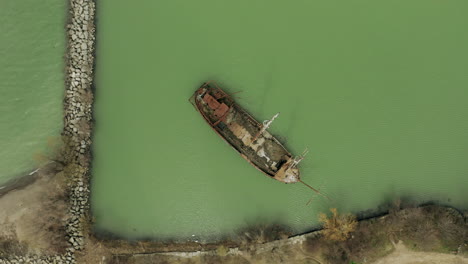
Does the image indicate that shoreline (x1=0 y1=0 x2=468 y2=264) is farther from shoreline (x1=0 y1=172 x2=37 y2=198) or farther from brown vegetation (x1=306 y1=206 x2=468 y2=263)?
brown vegetation (x1=306 y1=206 x2=468 y2=263)

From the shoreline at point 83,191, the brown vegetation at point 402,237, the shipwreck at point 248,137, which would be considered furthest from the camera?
the shoreline at point 83,191

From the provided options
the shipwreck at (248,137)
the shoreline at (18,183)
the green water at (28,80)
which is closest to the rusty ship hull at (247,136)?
the shipwreck at (248,137)

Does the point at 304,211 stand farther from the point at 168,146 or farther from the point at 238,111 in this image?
the point at 168,146

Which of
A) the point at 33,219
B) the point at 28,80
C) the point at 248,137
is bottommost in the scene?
the point at 33,219

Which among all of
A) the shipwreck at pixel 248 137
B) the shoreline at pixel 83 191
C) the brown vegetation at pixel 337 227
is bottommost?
the shoreline at pixel 83 191

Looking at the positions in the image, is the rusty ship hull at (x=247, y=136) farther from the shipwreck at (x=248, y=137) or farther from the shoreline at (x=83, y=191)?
the shoreline at (x=83, y=191)

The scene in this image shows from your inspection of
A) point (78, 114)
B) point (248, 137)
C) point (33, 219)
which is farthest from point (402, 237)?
point (33, 219)

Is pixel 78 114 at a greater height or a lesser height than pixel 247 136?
lesser

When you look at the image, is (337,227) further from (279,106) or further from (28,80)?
(28,80)
